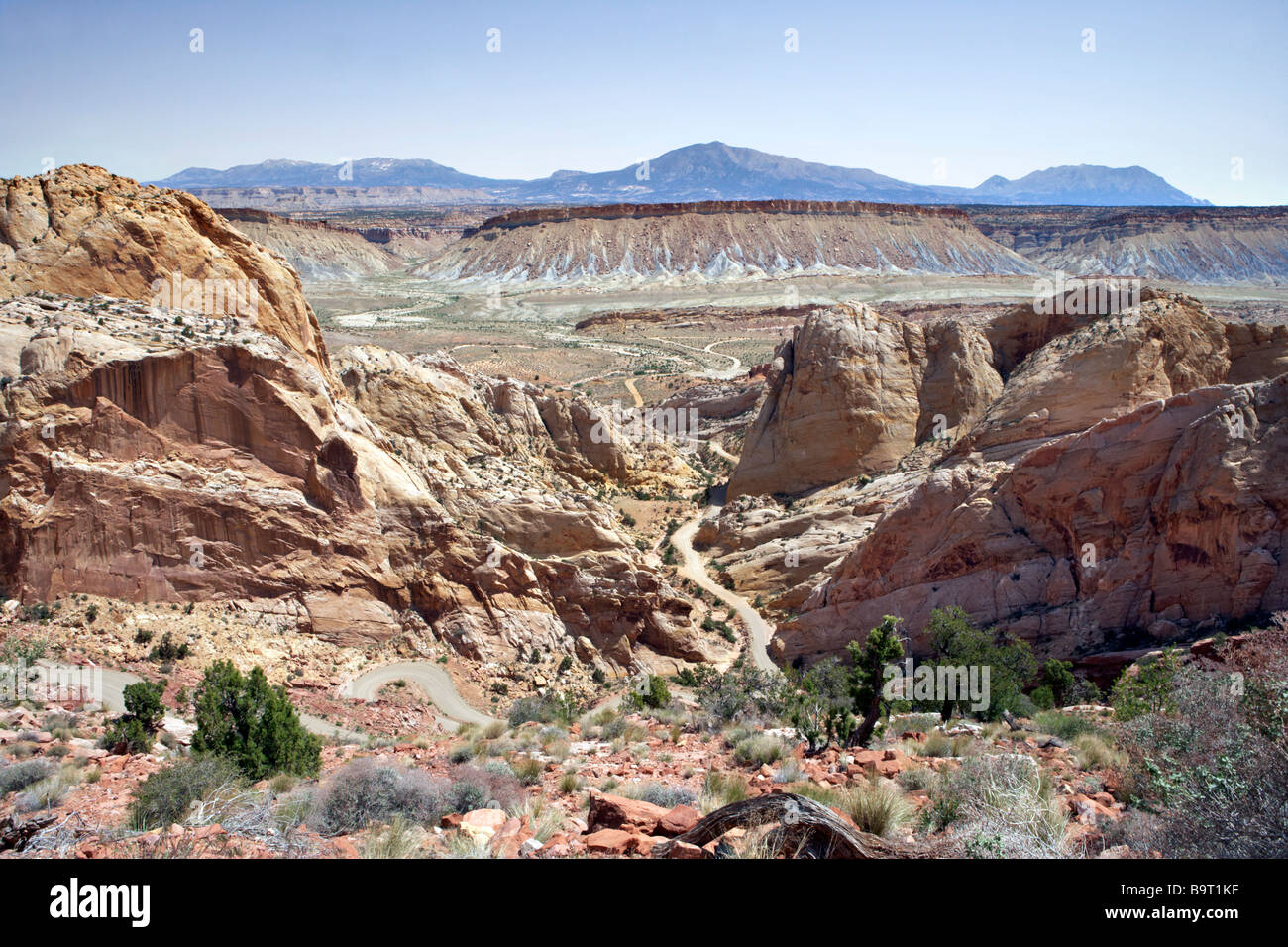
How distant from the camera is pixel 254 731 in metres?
12.9

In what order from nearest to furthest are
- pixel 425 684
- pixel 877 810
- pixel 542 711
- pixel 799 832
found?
pixel 799 832 < pixel 877 810 < pixel 542 711 < pixel 425 684

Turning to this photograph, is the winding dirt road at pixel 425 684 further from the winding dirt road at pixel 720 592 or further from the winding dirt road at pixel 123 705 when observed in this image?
the winding dirt road at pixel 720 592

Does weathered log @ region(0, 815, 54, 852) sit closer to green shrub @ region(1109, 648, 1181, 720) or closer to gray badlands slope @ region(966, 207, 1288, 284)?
green shrub @ region(1109, 648, 1181, 720)

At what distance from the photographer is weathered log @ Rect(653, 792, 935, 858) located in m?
6.41

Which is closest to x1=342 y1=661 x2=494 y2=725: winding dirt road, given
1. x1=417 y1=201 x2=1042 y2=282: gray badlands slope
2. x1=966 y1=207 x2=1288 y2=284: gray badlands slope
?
x1=417 y1=201 x2=1042 y2=282: gray badlands slope

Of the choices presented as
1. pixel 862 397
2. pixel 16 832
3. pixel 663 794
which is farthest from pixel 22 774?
pixel 862 397

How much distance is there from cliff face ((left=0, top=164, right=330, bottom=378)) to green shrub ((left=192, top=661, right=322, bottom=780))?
14.0 meters

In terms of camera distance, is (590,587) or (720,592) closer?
(590,587)

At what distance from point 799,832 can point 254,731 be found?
9.93m

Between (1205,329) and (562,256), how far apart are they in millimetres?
153959

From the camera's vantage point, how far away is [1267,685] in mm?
7961

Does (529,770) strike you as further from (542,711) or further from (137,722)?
(137,722)

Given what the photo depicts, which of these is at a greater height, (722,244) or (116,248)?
(722,244)

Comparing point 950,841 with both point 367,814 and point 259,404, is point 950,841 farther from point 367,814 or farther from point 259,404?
point 259,404
